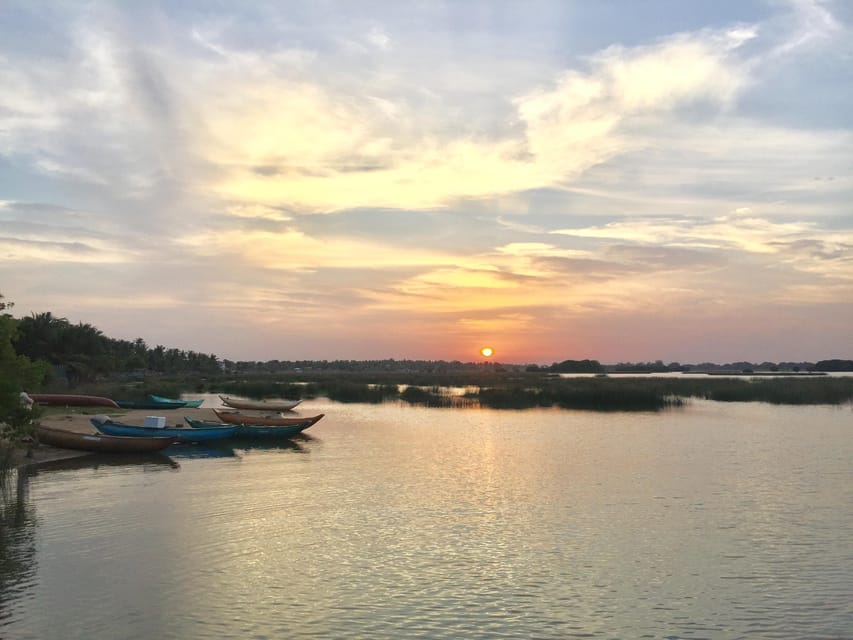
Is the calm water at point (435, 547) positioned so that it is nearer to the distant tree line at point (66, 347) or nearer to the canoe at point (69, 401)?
the canoe at point (69, 401)

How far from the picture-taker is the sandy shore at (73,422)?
26453 millimetres

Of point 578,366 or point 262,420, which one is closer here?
point 262,420

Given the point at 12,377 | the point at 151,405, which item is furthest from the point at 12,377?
the point at 151,405

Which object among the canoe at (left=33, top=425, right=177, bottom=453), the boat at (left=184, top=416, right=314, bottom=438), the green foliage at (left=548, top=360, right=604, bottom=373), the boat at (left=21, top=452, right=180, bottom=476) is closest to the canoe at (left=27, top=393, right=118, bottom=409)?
the boat at (left=184, top=416, right=314, bottom=438)

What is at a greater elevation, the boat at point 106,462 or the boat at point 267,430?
the boat at point 267,430

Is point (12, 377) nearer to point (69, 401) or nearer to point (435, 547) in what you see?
point (435, 547)

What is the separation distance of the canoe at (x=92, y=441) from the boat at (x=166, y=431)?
4.88 feet

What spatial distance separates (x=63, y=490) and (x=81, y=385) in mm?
46927

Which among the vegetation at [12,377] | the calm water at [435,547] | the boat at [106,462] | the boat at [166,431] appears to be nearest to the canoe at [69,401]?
the boat at [166,431]

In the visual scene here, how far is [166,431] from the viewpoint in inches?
1258

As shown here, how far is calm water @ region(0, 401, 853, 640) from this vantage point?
11242 mm

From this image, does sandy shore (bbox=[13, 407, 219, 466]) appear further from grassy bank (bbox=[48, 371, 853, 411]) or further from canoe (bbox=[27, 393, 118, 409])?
grassy bank (bbox=[48, 371, 853, 411])

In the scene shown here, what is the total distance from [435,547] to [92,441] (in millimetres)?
18579

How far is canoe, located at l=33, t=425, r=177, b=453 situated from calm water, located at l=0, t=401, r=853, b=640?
940 millimetres
